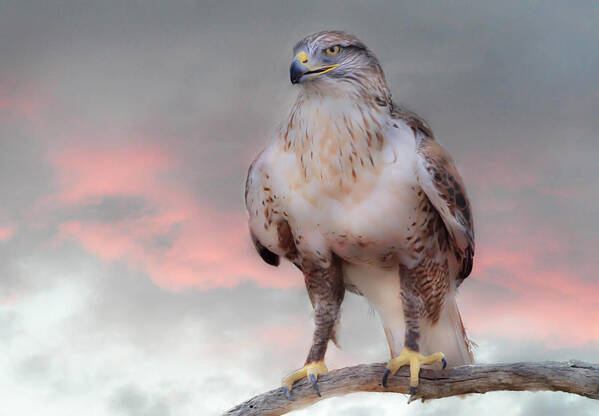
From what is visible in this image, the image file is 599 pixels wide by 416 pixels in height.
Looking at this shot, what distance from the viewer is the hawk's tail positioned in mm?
4785

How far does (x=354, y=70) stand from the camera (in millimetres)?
4156

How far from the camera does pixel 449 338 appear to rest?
4875mm

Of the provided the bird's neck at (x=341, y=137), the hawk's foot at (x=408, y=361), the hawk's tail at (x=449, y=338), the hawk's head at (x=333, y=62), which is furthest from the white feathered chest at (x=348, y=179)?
the hawk's tail at (x=449, y=338)

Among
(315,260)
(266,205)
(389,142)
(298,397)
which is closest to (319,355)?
(298,397)

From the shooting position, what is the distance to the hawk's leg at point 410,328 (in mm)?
4422

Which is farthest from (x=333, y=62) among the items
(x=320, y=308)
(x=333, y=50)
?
(x=320, y=308)

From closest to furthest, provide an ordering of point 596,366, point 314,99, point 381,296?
1. point 314,99
2. point 596,366
3. point 381,296

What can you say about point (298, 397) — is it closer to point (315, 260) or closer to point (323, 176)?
point (315, 260)

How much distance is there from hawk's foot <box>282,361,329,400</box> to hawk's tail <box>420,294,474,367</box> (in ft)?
2.08

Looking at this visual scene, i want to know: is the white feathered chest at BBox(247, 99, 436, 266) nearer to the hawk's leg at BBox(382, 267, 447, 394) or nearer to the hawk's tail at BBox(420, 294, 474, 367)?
the hawk's leg at BBox(382, 267, 447, 394)

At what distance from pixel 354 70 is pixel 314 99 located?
0.85ft

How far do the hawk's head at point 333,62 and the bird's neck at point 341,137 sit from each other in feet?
0.32

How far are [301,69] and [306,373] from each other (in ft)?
5.69

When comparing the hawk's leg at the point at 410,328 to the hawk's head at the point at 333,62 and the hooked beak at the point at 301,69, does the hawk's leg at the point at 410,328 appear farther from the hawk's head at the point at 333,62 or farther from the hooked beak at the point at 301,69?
the hooked beak at the point at 301,69
